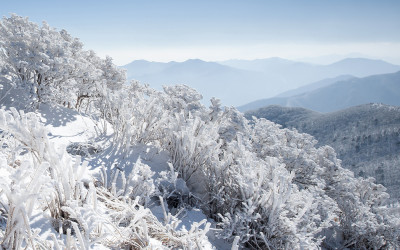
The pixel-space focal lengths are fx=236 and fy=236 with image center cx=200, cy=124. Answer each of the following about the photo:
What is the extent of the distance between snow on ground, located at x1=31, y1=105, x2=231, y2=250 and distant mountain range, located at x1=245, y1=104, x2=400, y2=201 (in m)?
64.0

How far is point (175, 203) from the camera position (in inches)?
144

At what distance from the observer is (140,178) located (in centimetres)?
311

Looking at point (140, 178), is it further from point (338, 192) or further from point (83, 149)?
point (338, 192)

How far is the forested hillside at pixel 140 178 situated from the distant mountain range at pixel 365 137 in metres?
62.1

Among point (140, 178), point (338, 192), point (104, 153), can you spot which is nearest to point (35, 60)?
point (104, 153)

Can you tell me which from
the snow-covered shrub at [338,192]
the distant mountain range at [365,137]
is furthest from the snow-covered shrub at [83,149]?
the distant mountain range at [365,137]

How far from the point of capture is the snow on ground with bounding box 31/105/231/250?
3.24 m

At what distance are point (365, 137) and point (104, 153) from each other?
10847 centimetres

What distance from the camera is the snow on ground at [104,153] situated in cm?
324

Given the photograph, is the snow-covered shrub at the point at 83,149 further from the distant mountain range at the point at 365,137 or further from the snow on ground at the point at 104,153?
the distant mountain range at the point at 365,137

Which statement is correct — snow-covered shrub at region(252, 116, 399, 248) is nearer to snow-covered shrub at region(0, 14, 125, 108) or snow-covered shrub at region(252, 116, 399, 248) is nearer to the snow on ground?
the snow on ground

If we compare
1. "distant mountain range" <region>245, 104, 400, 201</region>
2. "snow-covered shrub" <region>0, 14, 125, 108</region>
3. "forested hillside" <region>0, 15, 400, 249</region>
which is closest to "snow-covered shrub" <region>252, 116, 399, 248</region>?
"forested hillside" <region>0, 15, 400, 249</region>

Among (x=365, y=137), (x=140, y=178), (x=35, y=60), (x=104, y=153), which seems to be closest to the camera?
(x=140, y=178)

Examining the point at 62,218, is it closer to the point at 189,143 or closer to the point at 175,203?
the point at 175,203
